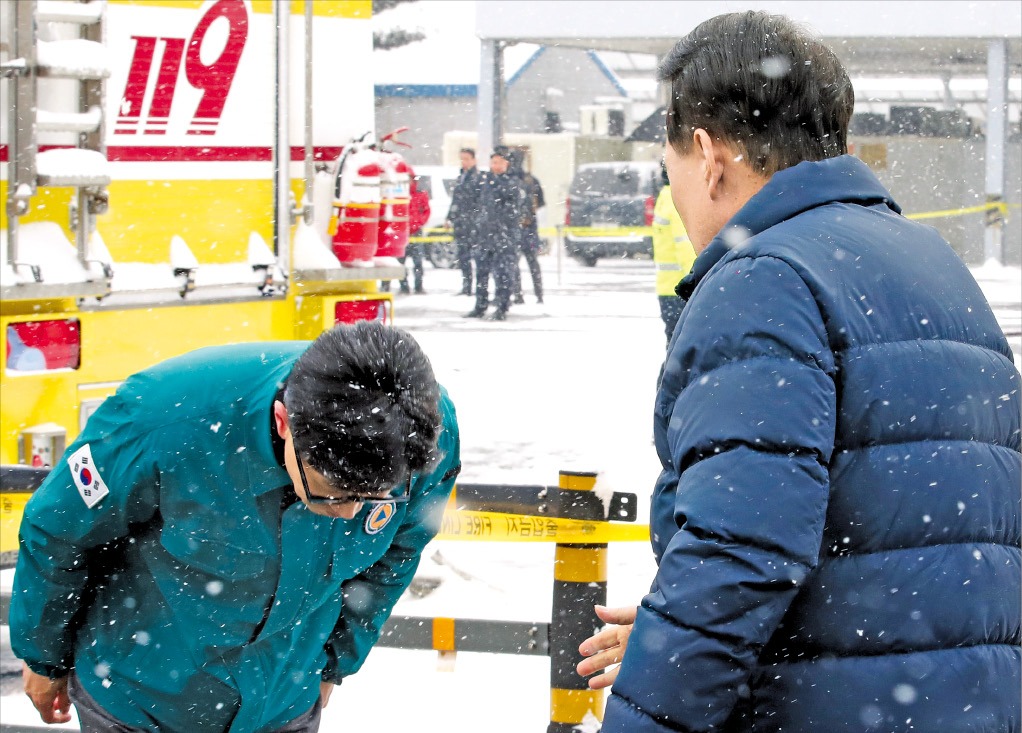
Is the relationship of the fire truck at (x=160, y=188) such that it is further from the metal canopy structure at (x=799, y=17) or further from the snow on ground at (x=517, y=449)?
the metal canopy structure at (x=799, y=17)

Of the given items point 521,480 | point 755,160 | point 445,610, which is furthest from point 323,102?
point 755,160

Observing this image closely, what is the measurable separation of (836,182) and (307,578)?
1205 mm

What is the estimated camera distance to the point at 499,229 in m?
16.6

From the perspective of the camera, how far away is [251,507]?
2.33 metres

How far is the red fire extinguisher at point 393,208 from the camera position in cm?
541

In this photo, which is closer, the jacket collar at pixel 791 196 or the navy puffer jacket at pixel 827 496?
the navy puffer jacket at pixel 827 496

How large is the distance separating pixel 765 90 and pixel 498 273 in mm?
15285

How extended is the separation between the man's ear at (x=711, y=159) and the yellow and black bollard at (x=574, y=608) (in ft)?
7.18

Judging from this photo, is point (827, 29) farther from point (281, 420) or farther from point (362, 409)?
point (362, 409)

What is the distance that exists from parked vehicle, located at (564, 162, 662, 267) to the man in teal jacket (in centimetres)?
2267

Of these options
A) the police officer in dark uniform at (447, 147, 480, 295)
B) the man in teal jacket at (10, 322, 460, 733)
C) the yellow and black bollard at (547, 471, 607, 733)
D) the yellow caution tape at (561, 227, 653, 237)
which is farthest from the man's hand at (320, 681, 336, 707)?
the yellow caution tape at (561, 227, 653, 237)

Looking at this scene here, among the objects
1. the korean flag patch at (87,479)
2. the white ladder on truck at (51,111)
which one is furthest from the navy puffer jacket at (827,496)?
the white ladder on truck at (51,111)

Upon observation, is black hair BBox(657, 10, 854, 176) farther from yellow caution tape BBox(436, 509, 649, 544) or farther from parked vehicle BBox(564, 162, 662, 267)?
parked vehicle BBox(564, 162, 662, 267)

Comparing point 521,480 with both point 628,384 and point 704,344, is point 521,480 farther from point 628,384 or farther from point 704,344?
point 704,344
